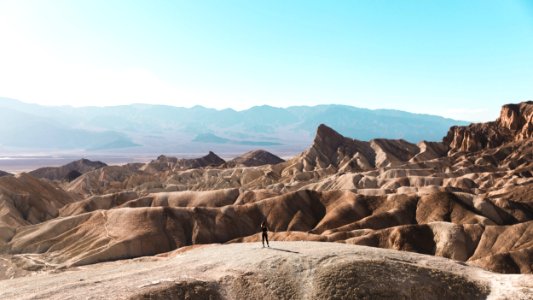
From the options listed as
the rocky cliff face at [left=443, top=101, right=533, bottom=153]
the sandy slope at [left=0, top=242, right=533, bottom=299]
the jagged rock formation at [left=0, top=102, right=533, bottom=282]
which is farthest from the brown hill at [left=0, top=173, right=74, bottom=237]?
the rocky cliff face at [left=443, top=101, right=533, bottom=153]

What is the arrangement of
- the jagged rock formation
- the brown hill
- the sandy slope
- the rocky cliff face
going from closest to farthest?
the sandy slope
the jagged rock formation
the brown hill
the rocky cliff face

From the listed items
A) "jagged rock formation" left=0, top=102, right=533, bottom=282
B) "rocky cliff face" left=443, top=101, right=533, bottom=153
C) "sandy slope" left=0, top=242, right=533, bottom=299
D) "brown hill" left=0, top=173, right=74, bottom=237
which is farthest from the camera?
"rocky cliff face" left=443, top=101, right=533, bottom=153

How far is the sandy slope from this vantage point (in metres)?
30.8

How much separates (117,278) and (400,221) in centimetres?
5323

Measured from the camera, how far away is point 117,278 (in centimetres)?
3341

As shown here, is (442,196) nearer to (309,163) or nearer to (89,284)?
(89,284)

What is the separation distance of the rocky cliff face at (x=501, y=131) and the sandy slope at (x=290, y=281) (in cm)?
14096

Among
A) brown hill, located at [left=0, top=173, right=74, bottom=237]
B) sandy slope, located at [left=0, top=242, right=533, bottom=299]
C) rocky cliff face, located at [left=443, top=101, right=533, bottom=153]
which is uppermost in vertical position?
rocky cliff face, located at [left=443, top=101, right=533, bottom=153]

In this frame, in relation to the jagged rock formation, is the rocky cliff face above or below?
above

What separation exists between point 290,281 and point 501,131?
159 m

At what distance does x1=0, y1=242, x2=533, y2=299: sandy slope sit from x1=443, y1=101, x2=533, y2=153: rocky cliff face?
141 m

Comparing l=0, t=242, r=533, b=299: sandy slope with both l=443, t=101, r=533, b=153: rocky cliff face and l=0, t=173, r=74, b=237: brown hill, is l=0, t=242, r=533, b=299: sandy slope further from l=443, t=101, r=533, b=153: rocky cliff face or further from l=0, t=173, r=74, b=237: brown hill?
l=443, t=101, r=533, b=153: rocky cliff face

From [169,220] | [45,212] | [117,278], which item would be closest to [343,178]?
[169,220]

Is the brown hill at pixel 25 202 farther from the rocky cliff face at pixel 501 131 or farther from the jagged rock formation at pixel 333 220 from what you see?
the rocky cliff face at pixel 501 131
